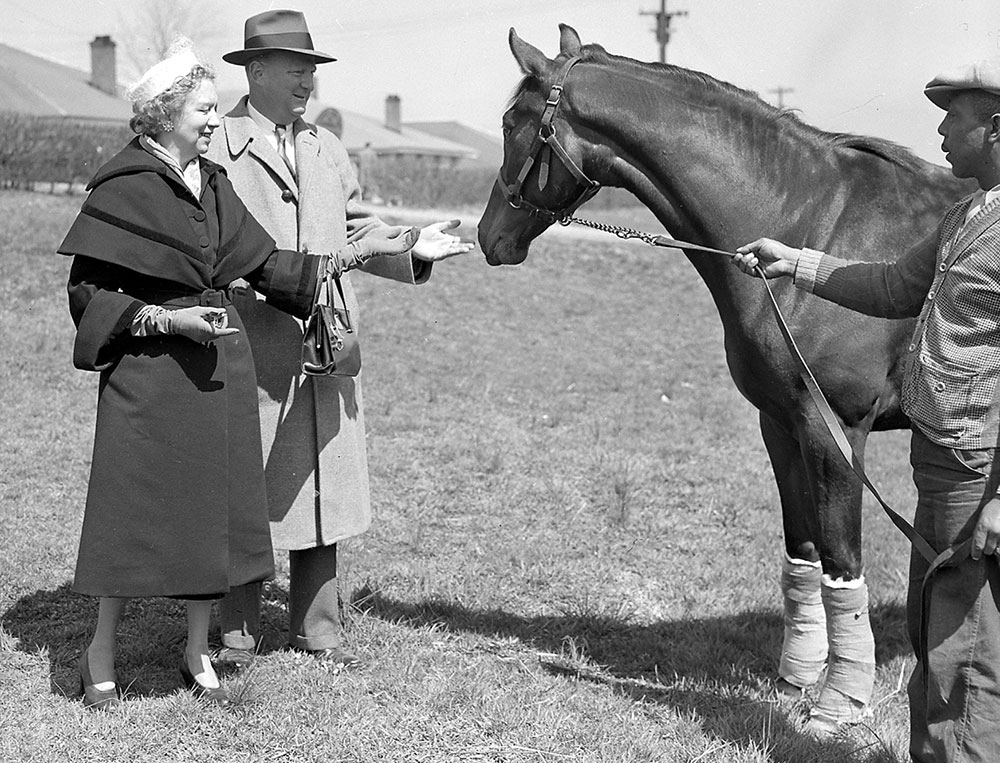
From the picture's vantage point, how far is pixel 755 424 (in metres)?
9.33

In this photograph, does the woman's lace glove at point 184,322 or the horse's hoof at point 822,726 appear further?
the horse's hoof at point 822,726

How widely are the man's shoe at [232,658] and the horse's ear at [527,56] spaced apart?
103 inches

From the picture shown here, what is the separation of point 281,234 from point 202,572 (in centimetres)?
136

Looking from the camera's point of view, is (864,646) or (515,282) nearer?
(864,646)

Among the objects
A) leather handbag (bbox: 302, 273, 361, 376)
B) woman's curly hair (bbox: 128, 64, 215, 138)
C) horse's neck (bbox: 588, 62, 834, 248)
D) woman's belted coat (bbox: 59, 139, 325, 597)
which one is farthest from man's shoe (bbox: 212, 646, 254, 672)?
horse's neck (bbox: 588, 62, 834, 248)

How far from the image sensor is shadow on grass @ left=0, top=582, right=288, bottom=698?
13.6ft

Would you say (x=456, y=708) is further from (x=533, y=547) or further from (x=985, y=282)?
(x=985, y=282)

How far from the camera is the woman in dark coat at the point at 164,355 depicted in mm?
3580

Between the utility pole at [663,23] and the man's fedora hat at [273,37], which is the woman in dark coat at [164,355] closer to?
the man's fedora hat at [273,37]

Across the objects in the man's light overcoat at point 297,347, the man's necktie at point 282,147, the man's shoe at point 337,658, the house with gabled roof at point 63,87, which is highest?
the house with gabled roof at point 63,87

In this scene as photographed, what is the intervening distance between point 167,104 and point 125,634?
7.58 feet

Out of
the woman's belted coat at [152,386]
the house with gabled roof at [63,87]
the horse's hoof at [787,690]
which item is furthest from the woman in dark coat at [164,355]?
the house with gabled roof at [63,87]

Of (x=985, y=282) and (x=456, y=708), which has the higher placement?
(x=985, y=282)

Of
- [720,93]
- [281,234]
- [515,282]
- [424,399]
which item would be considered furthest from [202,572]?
[515,282]
